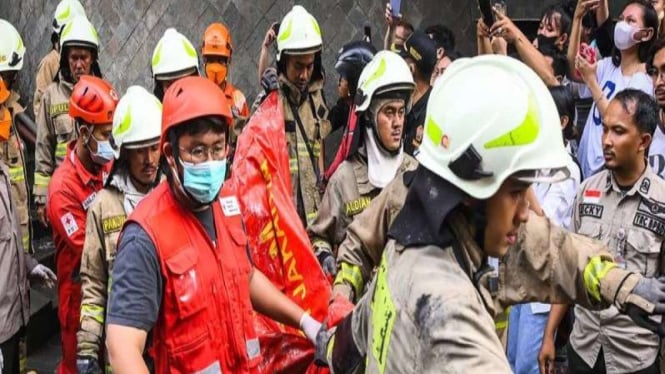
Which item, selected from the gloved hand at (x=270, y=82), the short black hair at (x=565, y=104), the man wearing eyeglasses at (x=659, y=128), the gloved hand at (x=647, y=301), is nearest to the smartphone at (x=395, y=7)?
the gloved hand at (x=270, y=82)

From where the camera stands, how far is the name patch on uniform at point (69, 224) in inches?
177

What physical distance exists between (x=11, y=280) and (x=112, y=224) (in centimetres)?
105

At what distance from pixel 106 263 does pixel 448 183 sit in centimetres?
228

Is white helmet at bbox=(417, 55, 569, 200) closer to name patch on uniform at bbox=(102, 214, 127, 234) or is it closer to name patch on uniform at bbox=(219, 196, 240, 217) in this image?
name patch on uniform at bbox=(219, 196, 240, 217)

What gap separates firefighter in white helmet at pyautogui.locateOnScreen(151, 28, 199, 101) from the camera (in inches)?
236

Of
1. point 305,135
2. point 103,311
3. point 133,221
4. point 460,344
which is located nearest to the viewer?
point 460,344

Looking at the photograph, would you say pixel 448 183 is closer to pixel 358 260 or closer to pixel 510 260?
pixel 510 260

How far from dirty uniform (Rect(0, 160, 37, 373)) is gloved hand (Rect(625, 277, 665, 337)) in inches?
132

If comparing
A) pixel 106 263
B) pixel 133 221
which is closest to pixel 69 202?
pixel 106 263

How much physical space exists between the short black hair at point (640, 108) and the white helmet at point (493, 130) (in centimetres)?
200

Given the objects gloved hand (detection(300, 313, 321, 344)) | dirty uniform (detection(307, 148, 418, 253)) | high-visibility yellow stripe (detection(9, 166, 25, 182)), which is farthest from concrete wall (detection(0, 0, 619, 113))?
gloved hand (detection(300, 313, 321, 344))

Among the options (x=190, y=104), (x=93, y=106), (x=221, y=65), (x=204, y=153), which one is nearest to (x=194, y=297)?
(x=204, y=153)

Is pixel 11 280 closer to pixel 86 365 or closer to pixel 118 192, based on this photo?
pixel 118 192

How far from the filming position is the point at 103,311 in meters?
3.89
